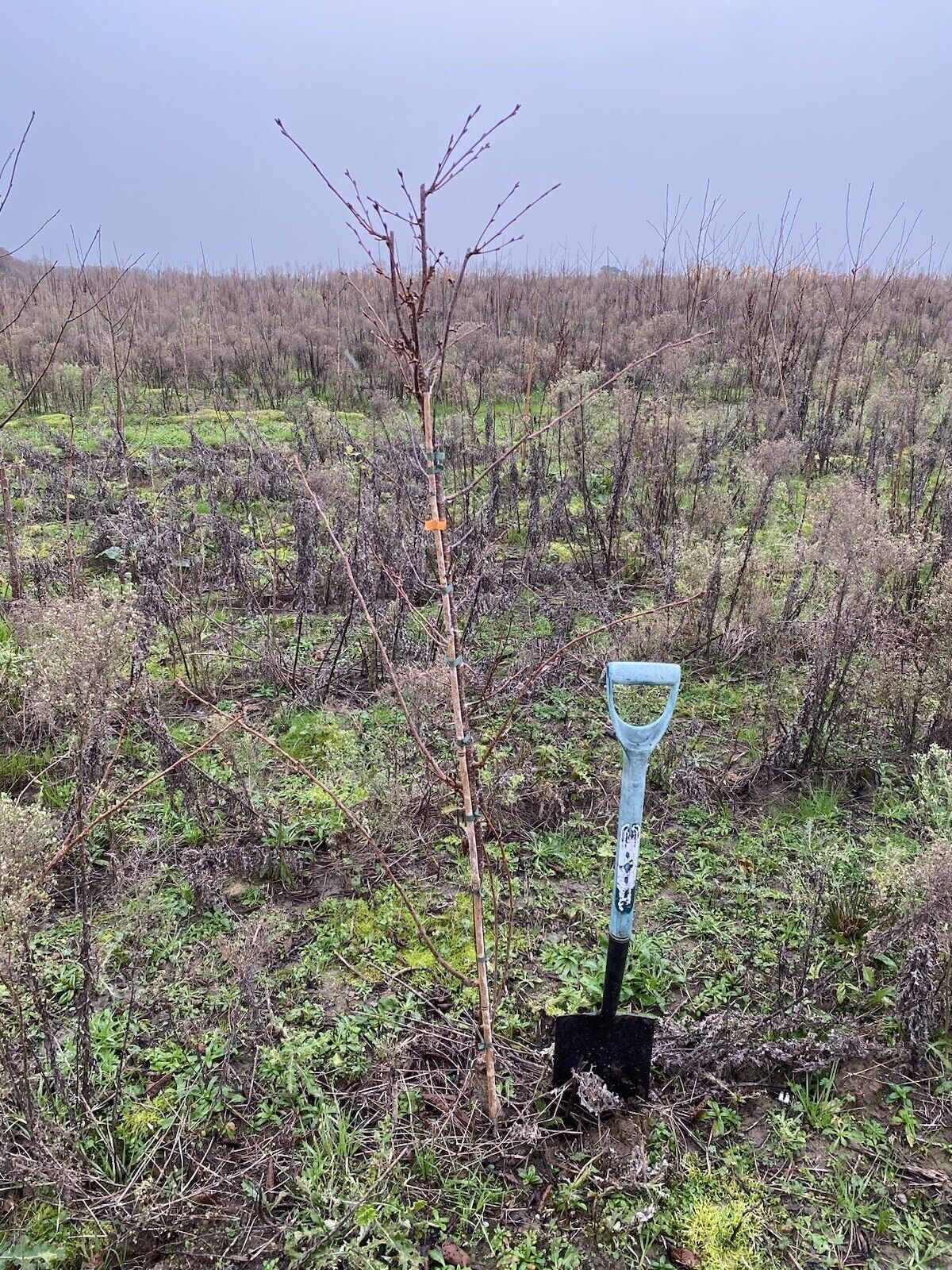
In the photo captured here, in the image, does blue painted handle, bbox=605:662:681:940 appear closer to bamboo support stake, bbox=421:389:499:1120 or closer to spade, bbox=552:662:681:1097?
spade, bbox=552:662:681:1097

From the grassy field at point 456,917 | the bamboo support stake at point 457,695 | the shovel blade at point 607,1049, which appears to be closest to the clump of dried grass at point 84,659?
the grassy field at point 456,917

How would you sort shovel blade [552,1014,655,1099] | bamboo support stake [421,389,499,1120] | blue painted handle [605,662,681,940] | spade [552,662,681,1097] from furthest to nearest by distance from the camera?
shovel blade [552,1014,655,1099] → spade [552,662,681,1097] → blue painted handle [605,662,681,940] → bamboo support stake [421,389,499,1120]

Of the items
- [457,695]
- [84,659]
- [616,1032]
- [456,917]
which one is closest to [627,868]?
[616,1032]

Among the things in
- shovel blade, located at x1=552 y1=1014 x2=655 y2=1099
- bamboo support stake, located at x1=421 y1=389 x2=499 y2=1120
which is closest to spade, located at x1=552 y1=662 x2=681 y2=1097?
shovel blade, located at x1=552 y1=1014 x2=655 y2=1099

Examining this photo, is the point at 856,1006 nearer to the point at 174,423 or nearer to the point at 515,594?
the point at 515,594

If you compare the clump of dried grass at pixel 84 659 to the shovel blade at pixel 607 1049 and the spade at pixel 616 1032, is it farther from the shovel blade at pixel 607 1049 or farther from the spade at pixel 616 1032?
the shovel blade at pixel 607 1049

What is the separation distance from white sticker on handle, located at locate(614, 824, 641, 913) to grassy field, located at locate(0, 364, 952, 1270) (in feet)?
0.84

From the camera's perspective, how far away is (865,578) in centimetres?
325

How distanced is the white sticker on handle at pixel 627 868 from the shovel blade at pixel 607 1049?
321 mm

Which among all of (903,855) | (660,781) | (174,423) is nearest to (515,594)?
(660,781)

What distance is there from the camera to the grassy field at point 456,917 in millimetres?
1631

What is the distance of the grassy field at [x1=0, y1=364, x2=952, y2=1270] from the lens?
163 centimetres

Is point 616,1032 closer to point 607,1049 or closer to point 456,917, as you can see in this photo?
point 607,1049

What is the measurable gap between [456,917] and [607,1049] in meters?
0.70
